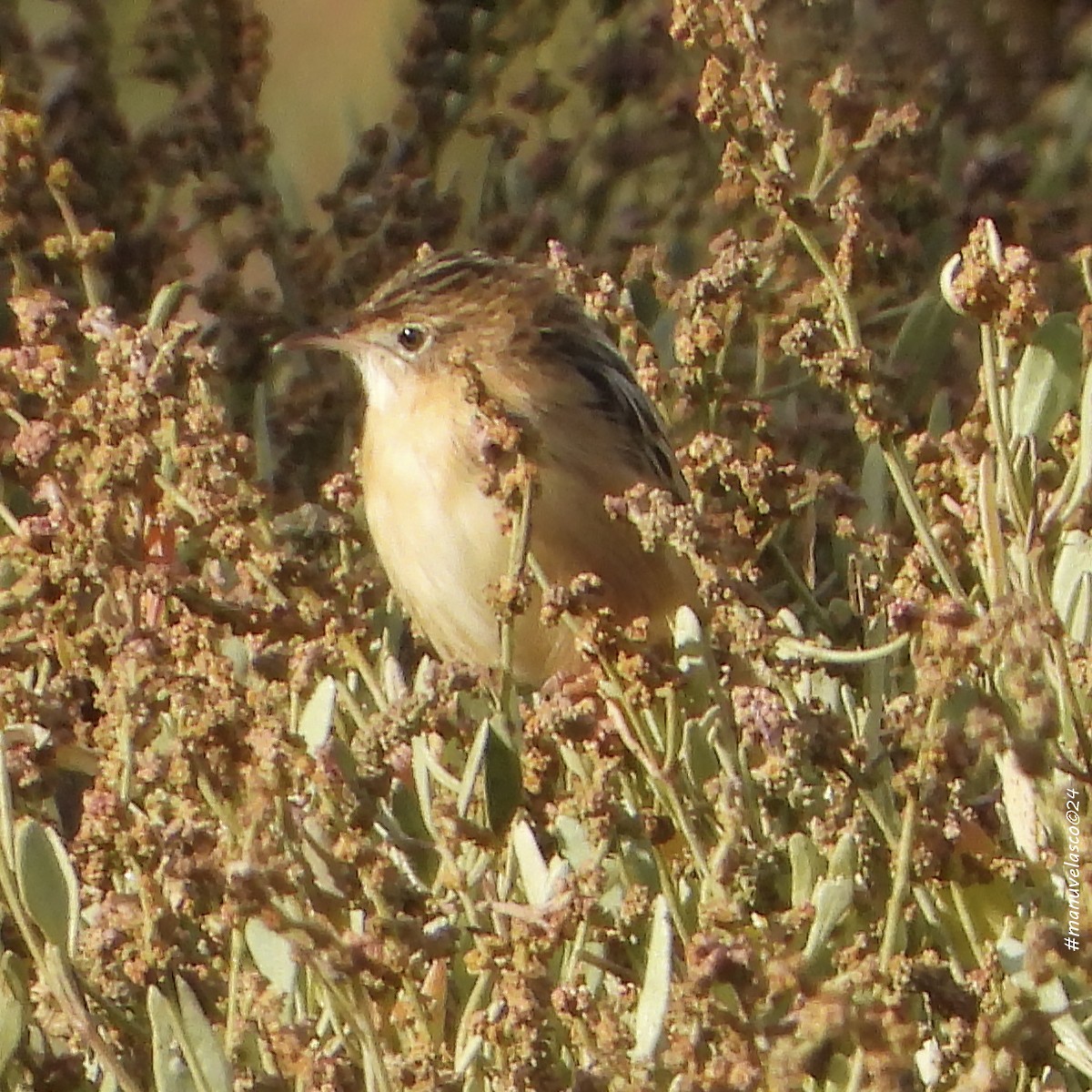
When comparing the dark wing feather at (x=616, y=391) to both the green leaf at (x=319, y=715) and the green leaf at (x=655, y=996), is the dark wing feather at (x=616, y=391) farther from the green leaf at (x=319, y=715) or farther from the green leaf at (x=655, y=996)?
the green leaf at (x=655, y=996)

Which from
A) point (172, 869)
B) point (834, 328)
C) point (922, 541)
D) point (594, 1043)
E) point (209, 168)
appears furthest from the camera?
point (209, 168)

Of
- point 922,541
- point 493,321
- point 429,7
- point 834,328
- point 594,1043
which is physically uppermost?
point 429,7

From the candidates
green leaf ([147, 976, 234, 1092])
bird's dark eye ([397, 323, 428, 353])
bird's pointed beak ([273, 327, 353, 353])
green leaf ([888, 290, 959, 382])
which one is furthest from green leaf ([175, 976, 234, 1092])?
bird's dark eye ([397, 323, 428, 353])

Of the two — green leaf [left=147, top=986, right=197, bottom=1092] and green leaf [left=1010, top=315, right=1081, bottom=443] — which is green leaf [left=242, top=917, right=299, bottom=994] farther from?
green leaf [left=1010, top=315, right=1081, bottom=443]

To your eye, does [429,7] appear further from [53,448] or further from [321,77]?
[321,77]

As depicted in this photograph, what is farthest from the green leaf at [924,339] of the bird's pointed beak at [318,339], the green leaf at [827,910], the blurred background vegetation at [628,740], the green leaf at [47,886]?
the green leaf at [47,886]

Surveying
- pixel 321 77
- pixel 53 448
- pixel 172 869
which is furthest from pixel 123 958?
pixel 321 77
